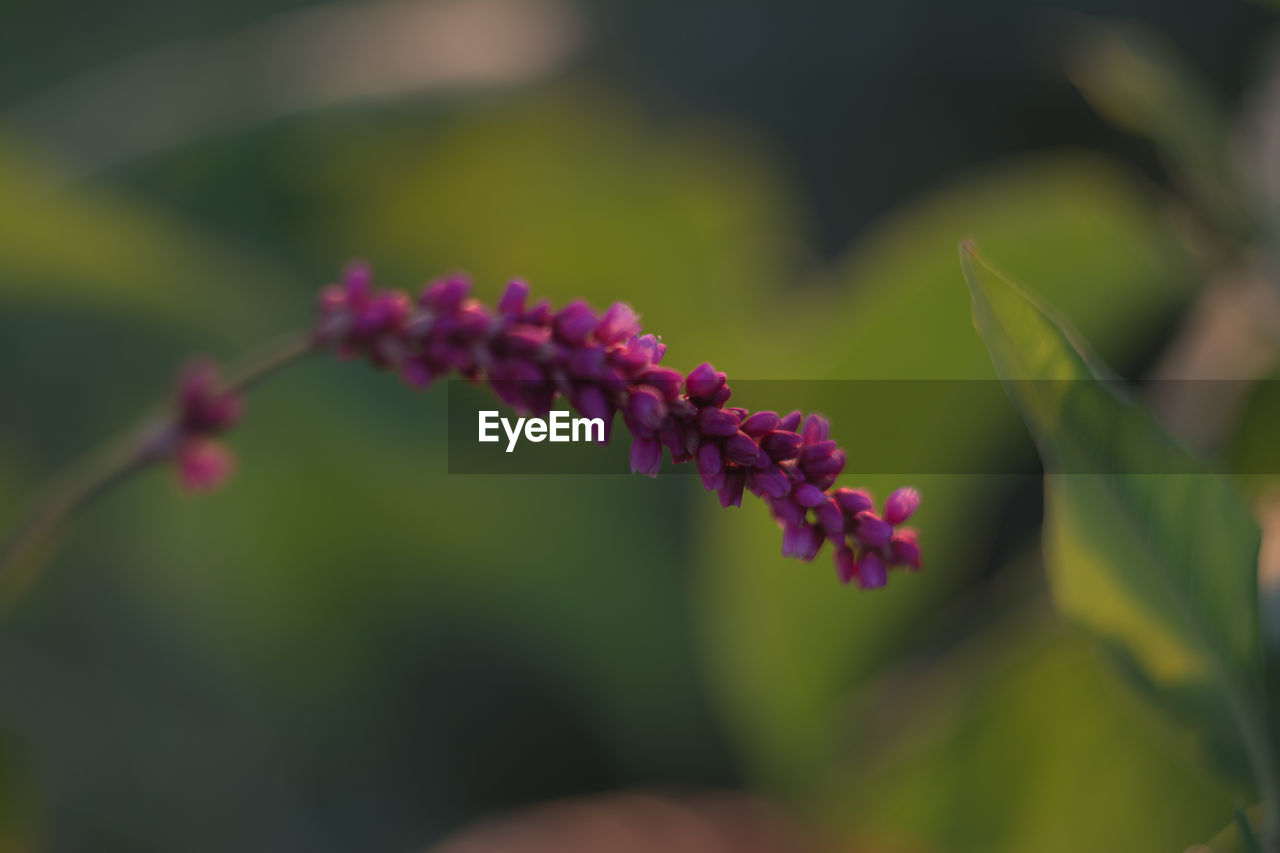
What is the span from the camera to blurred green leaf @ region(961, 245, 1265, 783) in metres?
0.29

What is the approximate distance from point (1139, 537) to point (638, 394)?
0.17 metres

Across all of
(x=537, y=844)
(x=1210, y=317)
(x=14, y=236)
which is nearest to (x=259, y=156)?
(x=14, y=236)

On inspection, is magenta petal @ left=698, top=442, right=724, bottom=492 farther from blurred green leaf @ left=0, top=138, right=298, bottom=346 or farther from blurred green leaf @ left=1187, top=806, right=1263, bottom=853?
blurred green leaf @ left=0, top=138, right=298, bottom=346

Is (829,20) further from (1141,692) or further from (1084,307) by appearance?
(1141,692)

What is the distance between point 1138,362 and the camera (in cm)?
91

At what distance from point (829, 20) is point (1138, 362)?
0.51 meters

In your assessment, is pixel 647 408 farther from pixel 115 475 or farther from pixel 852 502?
pixel 115 475

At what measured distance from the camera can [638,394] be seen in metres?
0.29

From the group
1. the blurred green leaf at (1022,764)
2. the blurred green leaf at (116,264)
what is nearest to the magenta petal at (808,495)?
the blurred green leaf at (1022,764)

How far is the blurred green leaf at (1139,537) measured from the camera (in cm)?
29

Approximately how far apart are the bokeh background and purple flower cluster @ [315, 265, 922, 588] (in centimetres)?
28

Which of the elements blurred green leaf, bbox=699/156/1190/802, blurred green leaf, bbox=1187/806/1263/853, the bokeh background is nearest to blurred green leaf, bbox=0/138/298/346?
the bokeh background

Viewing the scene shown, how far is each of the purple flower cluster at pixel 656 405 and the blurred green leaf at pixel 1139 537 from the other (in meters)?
0.05

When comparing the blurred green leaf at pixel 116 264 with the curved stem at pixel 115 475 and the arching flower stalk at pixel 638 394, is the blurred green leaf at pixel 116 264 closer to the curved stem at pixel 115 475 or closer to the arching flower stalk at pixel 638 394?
the curved stem at pixel 115 475
